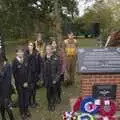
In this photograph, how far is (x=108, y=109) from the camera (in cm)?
1022

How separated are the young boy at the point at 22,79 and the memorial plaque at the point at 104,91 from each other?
163 centimetres

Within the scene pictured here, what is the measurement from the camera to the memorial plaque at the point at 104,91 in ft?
35.1

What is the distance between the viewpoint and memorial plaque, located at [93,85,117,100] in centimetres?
1070

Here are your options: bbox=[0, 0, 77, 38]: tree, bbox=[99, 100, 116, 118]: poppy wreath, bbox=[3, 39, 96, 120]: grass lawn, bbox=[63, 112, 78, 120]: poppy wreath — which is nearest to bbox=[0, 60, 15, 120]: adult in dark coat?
bbox=[3, 39, 96, 120]: grass lawn

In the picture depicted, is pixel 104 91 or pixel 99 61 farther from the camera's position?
pixel 99 61

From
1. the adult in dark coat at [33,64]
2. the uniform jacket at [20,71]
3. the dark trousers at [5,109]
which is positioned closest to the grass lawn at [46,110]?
the adult in dark coat at [33,64]

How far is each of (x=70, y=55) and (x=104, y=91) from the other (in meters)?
4.82

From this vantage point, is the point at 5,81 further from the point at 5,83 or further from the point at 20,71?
the point at 20,71

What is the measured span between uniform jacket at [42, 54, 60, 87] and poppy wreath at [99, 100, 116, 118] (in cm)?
176

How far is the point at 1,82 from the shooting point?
34.4 feet

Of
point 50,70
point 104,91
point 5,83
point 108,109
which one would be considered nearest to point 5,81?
point 5,83

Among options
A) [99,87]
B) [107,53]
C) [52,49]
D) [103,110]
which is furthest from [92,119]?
[52,49]

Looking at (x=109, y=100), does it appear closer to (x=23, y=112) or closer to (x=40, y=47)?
(x=23, y=112)

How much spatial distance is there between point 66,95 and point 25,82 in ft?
10.6
